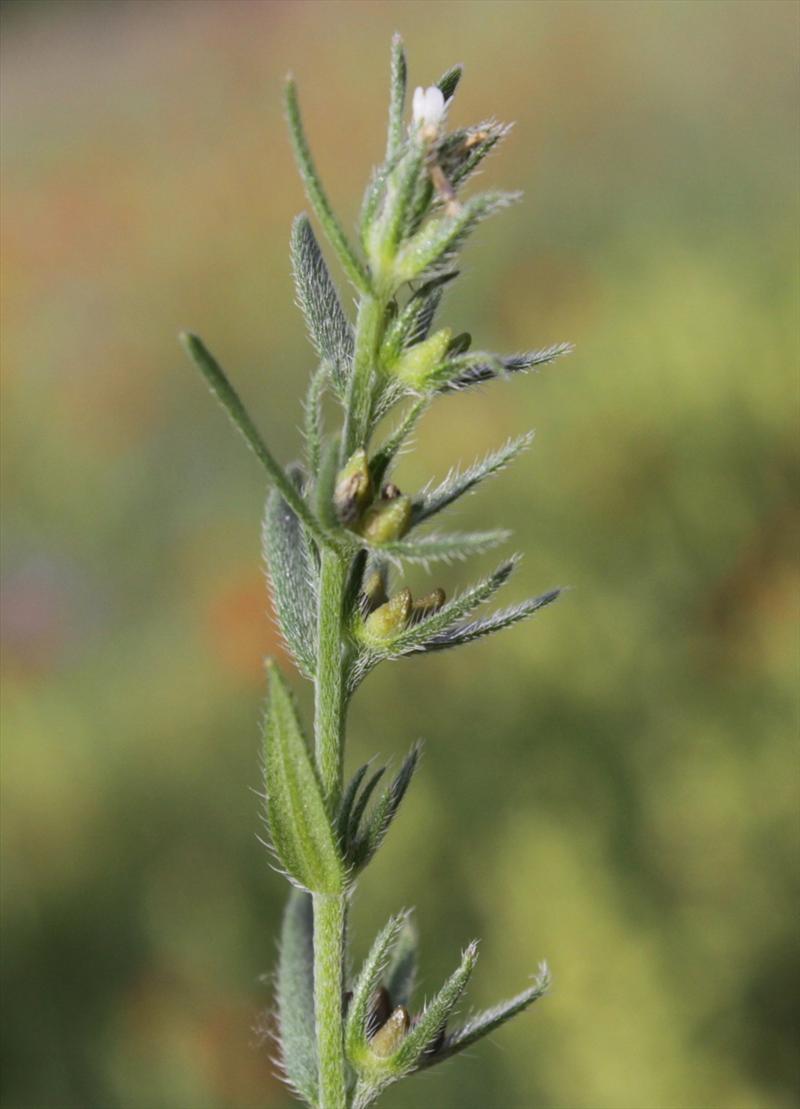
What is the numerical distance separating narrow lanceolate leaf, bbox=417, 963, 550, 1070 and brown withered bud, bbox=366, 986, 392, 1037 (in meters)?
0.07

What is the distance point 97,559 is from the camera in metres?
6.27

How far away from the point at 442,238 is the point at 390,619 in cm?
44

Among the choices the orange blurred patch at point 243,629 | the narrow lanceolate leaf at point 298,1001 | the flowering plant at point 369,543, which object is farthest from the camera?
the orange blurred patch at point 243,629

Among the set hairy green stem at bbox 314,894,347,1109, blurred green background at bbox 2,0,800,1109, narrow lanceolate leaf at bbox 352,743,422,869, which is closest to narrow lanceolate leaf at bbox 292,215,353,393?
narrow lanceolate leaf at bbox 352,743,422,869

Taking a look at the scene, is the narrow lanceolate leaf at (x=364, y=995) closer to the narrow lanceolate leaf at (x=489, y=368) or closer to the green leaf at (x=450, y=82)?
the narrow lanceolate leaf at (x=489, y=368)

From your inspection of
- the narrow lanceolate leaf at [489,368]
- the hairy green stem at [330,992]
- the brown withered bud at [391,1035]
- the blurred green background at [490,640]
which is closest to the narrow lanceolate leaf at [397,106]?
the narrow lanceolate leaf at [489,368]

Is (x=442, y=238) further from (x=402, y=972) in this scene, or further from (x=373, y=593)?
(x=402, y=972)

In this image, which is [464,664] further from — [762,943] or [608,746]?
[762,943]

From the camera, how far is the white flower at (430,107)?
1.29 metres

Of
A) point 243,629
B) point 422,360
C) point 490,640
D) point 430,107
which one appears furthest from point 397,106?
point 243,629

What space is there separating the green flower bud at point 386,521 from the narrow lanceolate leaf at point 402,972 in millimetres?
719

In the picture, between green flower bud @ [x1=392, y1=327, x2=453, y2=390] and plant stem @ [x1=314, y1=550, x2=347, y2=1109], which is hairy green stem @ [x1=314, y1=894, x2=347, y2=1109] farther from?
green flower bud @ [x1=392, y1=327, x2=453, y2=390]

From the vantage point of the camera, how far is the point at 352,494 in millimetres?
1314

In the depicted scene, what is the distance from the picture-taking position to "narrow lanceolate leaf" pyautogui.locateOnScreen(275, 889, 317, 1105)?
1557 millimetres
